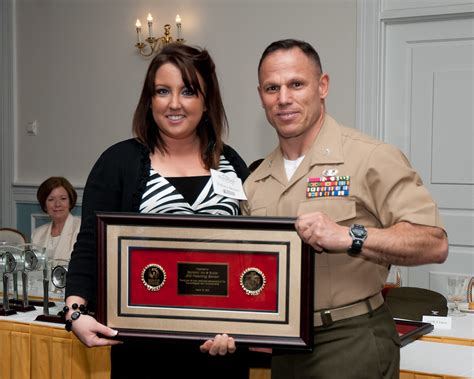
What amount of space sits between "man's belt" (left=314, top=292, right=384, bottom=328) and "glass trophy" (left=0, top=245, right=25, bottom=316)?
1658mm

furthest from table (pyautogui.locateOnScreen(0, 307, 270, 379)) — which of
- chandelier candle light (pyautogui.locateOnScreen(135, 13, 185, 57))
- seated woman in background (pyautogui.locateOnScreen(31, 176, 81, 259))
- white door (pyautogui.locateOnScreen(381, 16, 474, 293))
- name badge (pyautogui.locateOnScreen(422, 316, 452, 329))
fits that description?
chandelier candle light (pyautogui.locateOnScreen(135, 13, 185, 57))

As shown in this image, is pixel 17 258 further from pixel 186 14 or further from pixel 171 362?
pixel 186 14

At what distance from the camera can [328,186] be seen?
174 centimetres

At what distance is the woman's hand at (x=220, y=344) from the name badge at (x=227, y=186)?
1.35 ft

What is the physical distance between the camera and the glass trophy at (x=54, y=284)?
2.79 metres

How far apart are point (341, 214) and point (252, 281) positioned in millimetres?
283

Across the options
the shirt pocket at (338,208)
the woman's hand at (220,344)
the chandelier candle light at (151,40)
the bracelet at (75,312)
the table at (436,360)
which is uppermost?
the chandelier candle light at (151,40)

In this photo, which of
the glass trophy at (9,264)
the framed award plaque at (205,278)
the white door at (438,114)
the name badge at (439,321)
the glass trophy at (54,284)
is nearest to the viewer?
the framed award plaque at (205,278)

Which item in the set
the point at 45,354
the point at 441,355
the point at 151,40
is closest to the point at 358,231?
the point at 441,355

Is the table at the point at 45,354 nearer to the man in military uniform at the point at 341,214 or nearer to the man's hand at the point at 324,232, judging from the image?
the man in military uniform at the point at 341,214

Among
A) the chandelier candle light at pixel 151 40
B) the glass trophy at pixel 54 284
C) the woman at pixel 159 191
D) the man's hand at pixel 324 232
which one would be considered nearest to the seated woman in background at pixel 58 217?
the chandelier candle light at pixel 151 40

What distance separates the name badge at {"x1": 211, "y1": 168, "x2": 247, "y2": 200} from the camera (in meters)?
1.94

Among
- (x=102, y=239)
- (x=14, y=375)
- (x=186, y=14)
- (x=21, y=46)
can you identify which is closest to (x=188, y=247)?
(x=102, y=239)

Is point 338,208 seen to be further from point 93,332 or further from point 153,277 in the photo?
point 93,332
